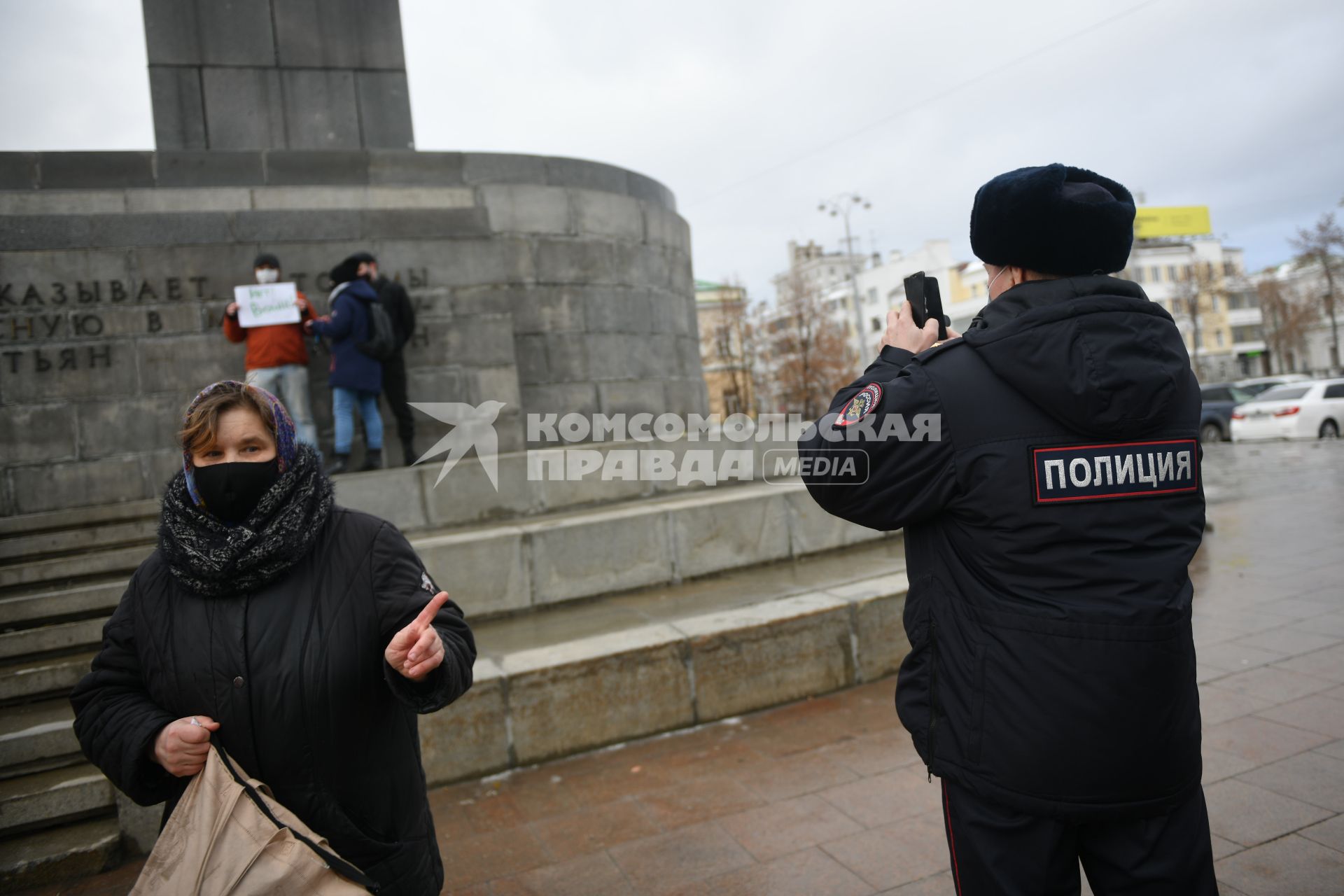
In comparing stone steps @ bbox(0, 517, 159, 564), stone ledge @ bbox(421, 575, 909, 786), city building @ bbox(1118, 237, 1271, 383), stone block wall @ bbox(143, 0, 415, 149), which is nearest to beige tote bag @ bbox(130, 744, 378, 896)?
stone ledge @ bbox(421, 575, 909, 786)

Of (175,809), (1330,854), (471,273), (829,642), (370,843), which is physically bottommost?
(1330,854)

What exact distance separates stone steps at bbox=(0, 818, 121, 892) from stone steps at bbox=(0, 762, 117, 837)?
2.4 inches

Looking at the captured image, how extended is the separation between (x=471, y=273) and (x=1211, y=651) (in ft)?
22.4

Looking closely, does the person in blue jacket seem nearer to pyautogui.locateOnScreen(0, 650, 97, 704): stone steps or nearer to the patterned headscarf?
pyautogui.locateOnScreen(0, 650, 97, 704): stone steps

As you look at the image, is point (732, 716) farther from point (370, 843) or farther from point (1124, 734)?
point (1124, 734)

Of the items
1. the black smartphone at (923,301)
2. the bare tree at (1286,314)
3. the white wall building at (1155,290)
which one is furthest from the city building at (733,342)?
the bare tree at (1286,314)

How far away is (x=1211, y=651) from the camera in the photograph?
538 centimetres

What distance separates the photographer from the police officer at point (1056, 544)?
1708 mm

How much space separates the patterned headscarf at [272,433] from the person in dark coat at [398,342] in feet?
17.3

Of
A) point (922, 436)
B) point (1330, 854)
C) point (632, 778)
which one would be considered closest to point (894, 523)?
point (922, 436)

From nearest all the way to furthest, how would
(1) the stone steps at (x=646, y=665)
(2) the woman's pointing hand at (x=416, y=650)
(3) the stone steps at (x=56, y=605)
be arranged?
1. (2) the woman's pointing hand at (x=416, y=650)
2. (1) the stone steps at (x=646, y=665)
3. (3) the stone steps at (x=56, y=605)

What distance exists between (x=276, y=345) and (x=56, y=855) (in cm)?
431

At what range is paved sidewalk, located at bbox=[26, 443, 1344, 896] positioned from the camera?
3234 millimetres

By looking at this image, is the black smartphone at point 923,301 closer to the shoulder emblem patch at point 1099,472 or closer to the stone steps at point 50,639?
the shoulder emblem patch at point 1099,472
